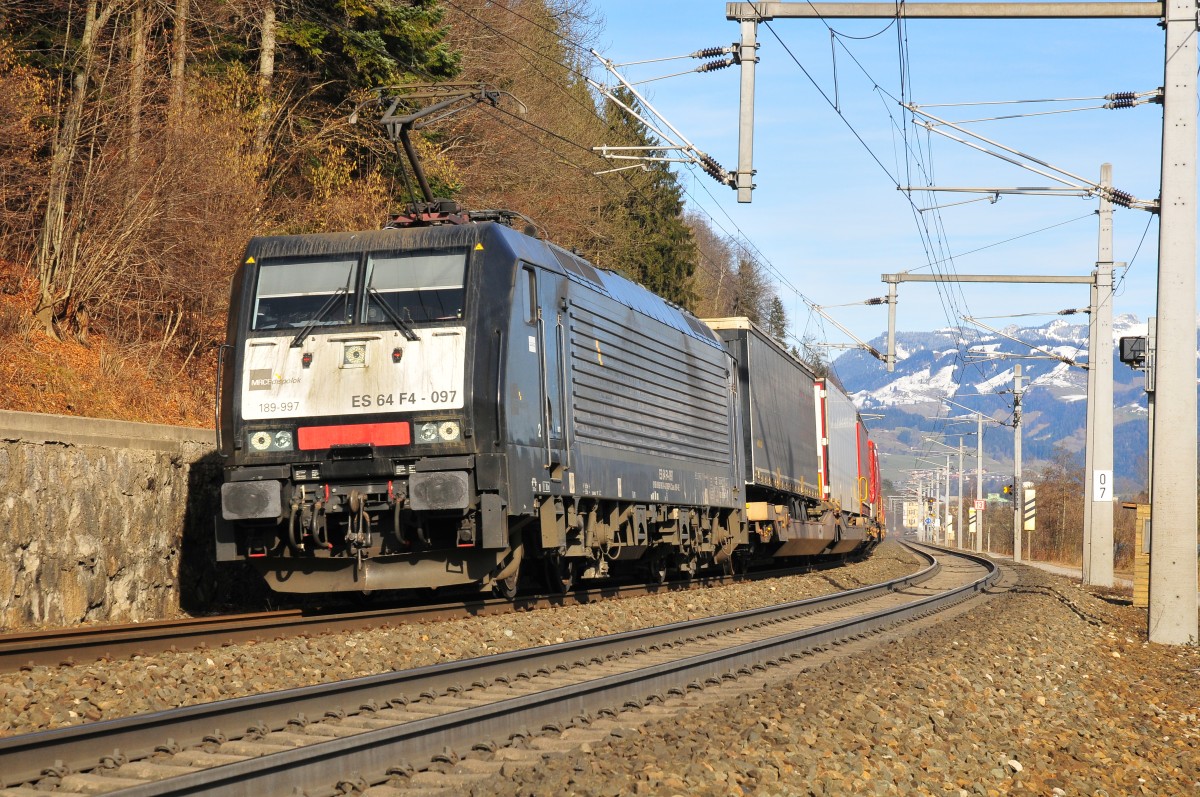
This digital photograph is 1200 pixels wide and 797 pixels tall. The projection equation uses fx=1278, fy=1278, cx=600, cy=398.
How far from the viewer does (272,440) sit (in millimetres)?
11805

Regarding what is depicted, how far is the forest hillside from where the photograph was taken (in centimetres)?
1781

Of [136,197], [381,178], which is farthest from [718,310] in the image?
[136,197]

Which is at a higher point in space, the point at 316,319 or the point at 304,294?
the point at 304,294

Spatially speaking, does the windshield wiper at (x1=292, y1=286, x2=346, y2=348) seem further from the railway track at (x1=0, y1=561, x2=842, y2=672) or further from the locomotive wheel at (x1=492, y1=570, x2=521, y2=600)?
the locomotive wheel at (x1=492, y1=570, x2=521, y2=600)

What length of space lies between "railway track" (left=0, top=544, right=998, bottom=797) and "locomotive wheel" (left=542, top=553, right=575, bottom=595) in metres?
4.20

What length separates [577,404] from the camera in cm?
1380

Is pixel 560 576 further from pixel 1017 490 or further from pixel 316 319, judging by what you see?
pixel 1017 490

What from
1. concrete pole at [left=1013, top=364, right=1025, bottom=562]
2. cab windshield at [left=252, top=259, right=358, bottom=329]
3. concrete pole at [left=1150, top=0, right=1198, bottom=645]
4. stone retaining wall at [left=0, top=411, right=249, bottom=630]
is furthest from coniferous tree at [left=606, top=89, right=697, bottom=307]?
cab windshield at [left=252, top=259, right=358, bottom=329]

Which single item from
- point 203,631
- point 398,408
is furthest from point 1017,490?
point 203,631

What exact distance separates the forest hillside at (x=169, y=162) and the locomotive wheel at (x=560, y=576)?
13.4ft

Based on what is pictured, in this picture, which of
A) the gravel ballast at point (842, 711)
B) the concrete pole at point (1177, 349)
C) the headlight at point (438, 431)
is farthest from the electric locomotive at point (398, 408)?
the concrete pole at point (1177, 349)

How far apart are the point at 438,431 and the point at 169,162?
31.9 feet

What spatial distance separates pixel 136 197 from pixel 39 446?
7344mm

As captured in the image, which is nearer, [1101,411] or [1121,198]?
[1121,198]
